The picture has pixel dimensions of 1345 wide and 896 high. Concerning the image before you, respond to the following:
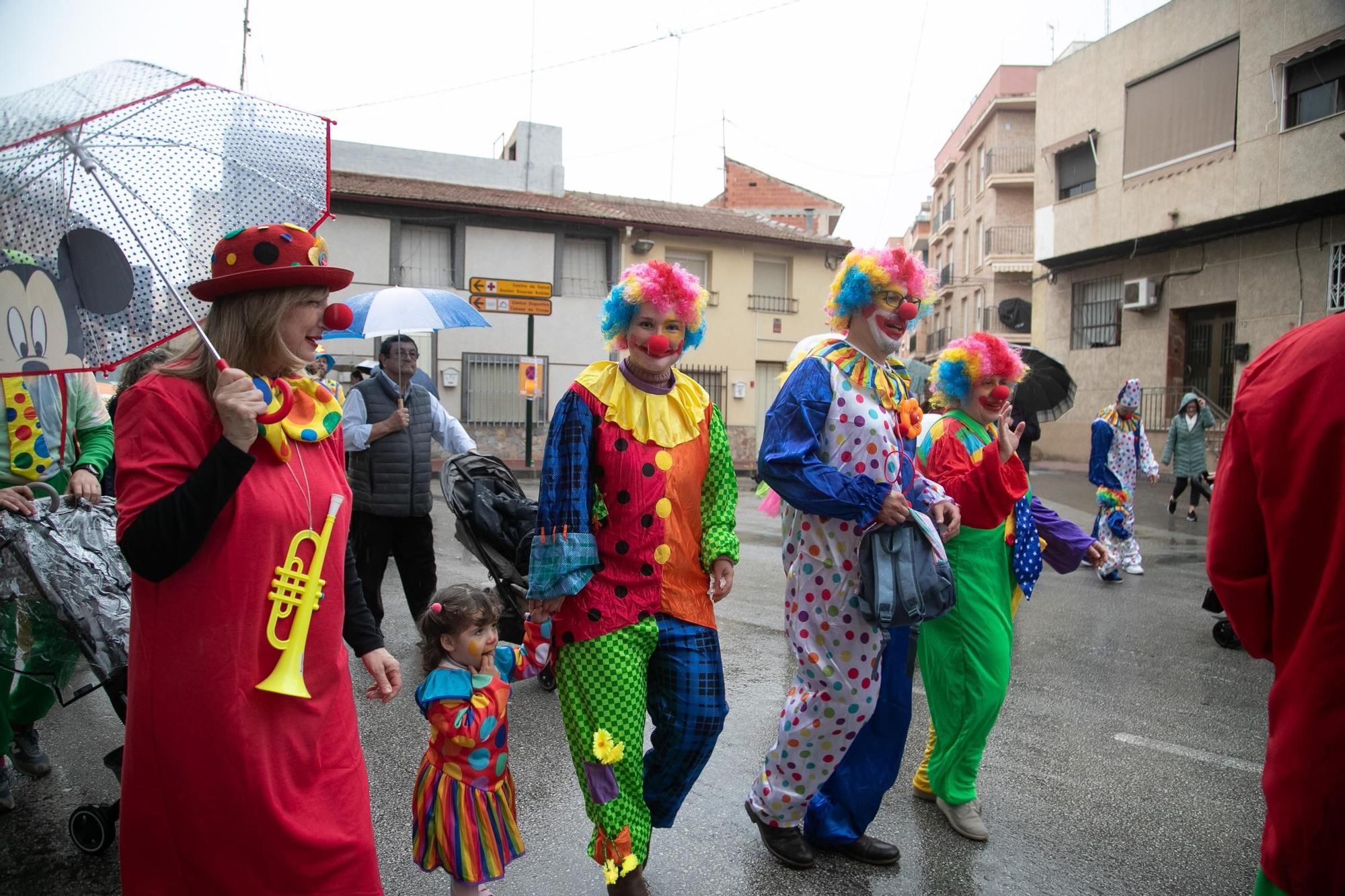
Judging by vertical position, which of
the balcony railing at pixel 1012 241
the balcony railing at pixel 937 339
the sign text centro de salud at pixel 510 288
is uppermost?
the balcony railing at pixel 1012 241

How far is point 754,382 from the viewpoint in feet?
86.9

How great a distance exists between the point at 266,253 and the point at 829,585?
207 centimetres

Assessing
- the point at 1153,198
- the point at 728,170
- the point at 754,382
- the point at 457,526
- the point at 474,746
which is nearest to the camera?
the point at 474,746

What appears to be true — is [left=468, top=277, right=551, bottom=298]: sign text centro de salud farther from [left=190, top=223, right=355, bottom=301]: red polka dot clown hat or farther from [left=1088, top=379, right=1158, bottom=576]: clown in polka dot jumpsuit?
[left=190, top=223, right=355, bottom=301]: red polka dot clown hat

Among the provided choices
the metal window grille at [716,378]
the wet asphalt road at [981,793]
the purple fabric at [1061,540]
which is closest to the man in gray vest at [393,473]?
the wet asphalt road at [981,793]

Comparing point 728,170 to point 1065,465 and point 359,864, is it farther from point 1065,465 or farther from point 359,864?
point 359,864

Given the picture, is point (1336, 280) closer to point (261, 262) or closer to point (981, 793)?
Answer: point (981, 793)

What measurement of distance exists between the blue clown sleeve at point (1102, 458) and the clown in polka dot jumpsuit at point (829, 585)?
660cm

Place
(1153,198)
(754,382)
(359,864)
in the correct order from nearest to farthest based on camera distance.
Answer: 1. (359,864)
2. (1153,198)
3. (754,382)

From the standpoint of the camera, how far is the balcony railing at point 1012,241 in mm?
34094

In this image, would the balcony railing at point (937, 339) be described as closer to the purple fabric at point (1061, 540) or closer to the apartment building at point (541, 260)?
the apartment building at point (541, 260)

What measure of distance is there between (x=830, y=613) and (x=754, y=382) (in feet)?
77.2

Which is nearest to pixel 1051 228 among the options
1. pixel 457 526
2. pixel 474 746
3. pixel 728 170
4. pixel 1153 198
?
pixel 1153 198

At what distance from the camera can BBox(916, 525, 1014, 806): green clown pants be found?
A: 3529 mm
